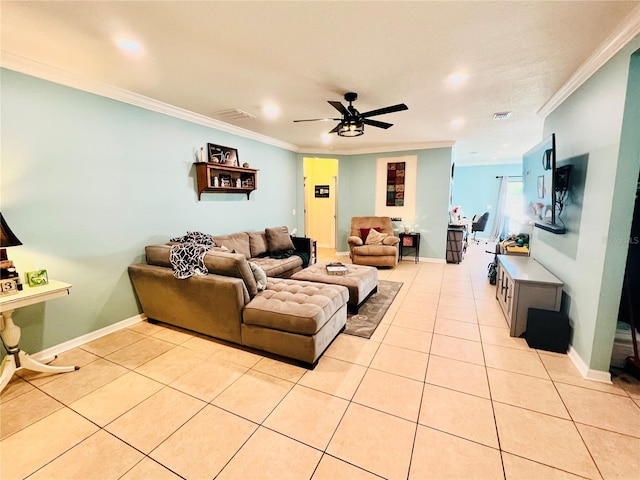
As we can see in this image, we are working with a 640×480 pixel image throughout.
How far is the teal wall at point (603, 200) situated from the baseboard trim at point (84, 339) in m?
4.51

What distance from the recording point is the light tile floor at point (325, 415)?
1.52m

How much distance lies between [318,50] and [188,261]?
7.37 feet

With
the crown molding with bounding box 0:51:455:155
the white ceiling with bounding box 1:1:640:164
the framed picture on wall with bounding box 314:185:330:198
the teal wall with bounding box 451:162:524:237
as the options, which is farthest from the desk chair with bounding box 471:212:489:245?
the crown molding with bounding box 0:51:455:155

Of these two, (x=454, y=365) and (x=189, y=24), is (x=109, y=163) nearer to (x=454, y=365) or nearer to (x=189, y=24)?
(x=189, y=24)

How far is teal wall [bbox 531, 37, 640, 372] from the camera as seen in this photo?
6.35 ft

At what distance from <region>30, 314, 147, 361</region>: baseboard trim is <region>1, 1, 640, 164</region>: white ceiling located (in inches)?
98.6

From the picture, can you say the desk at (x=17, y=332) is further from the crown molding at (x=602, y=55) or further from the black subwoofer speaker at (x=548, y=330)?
the crown molding at (x=602, y=55)

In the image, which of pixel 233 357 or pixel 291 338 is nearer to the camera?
pixel 291 338

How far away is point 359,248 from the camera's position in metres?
5.70

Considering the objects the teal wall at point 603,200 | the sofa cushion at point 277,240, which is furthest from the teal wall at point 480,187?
the teal wall at point 603,200

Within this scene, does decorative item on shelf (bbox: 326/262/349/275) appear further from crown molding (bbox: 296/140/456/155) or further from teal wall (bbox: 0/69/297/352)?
crown molding (bbox: 296/140/456/155)

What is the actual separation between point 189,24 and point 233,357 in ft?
8.74

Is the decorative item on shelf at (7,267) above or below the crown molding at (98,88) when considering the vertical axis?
below

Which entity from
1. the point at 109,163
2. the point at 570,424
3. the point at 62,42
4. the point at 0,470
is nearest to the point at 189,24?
the point at 62,42
